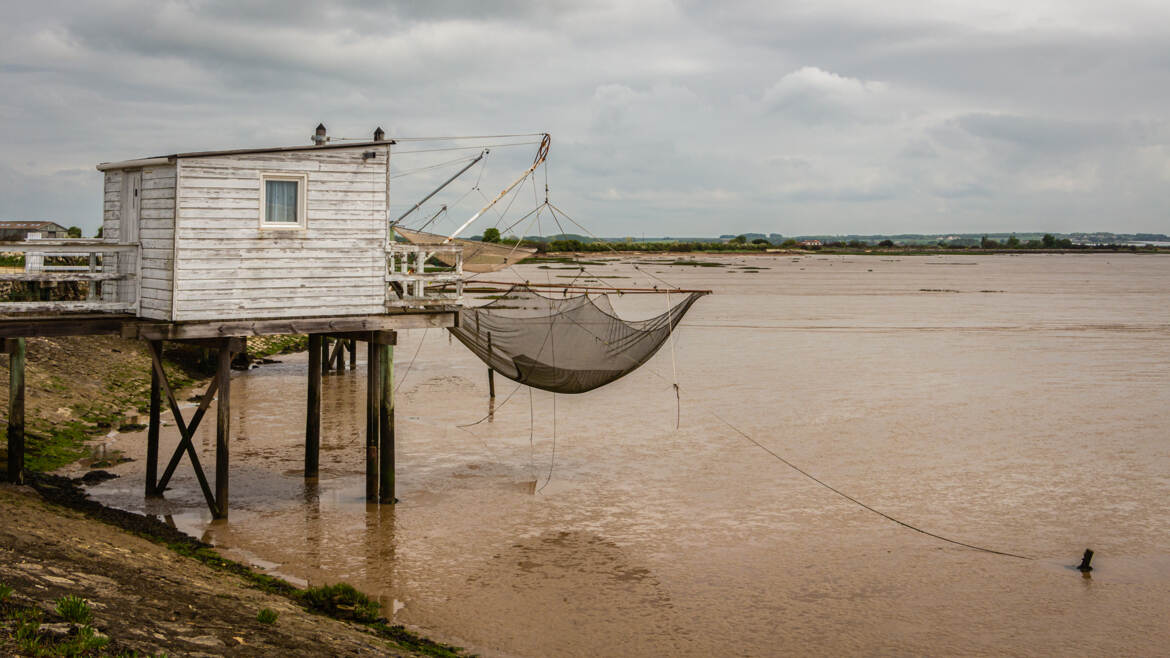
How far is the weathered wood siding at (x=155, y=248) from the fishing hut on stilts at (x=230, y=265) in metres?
0.02

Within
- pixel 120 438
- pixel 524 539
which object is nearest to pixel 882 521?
pixel 524 539

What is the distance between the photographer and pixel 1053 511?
1489 cm

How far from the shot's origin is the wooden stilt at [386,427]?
46.6 ft

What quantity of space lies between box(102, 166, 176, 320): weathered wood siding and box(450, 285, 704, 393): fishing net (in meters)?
4.48

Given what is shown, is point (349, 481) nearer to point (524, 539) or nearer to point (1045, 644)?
point (524, 539)

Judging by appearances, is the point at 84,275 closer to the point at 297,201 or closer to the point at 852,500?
the point at 297,201

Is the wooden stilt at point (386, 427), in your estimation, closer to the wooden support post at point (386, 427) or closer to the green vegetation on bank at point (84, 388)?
the wooden support post at point (386, 427)

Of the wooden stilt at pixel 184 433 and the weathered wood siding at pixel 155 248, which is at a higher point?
the weathered wood siding at pixel 155 248

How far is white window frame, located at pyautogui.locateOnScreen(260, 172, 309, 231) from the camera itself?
12.8m

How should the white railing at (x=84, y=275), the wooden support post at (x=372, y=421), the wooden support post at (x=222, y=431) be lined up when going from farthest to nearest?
1. the wooden support post at (x=372, y=421)
2. the wooden support post at (x=222, y=431)
3. the white railing at (x=84, y=275)

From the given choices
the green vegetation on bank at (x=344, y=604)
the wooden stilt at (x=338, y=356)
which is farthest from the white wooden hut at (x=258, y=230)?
the wooden stilt at (x=338, y=356)

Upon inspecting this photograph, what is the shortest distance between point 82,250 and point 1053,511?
13851mm

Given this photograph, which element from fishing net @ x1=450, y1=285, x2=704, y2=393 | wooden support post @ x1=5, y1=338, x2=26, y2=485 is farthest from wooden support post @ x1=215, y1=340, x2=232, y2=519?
fishing net @ x1=450, y1=285, x2=704, y2=393

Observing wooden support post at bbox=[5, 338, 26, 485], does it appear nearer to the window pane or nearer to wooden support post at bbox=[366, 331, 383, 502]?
the window pane
